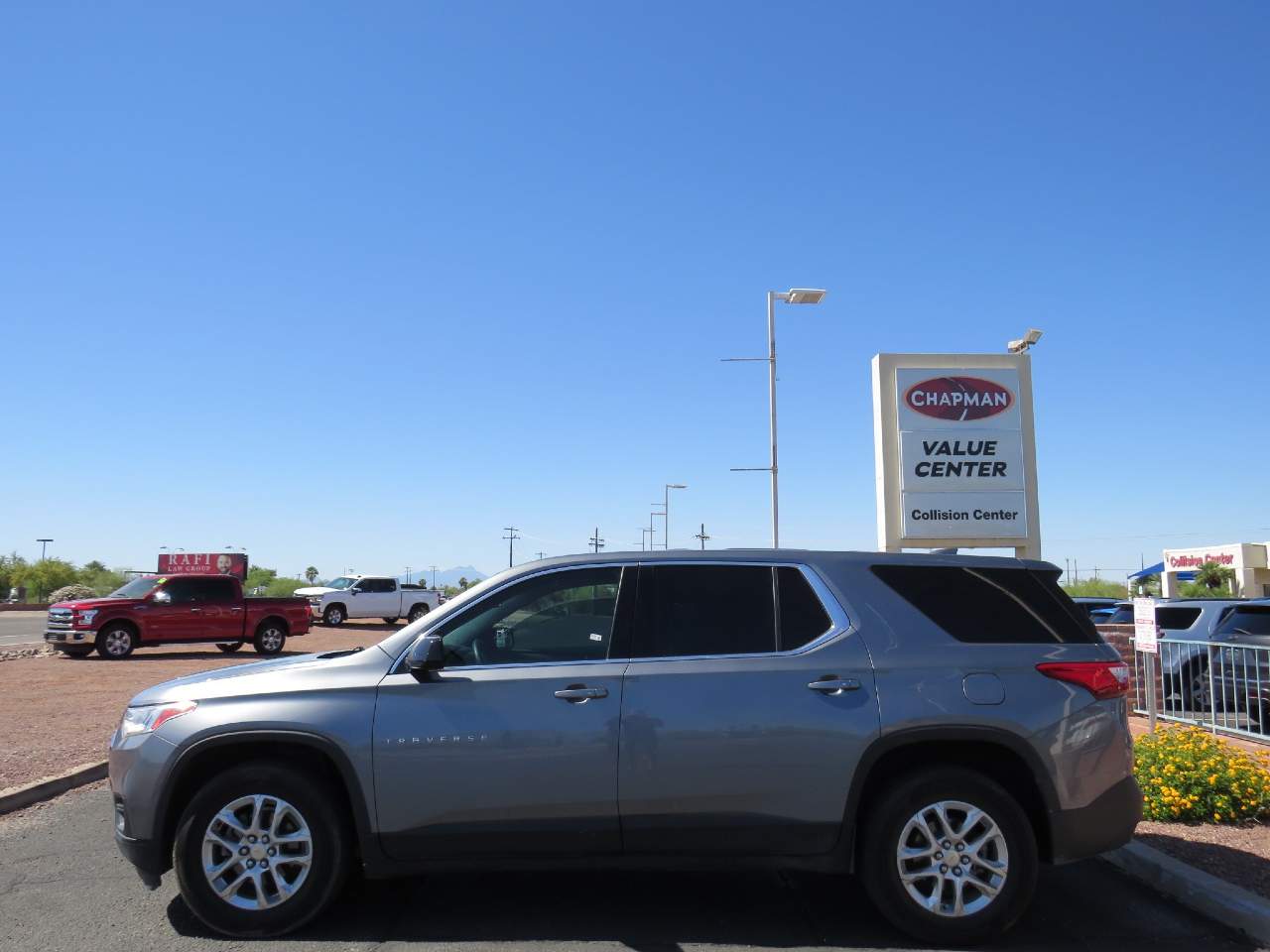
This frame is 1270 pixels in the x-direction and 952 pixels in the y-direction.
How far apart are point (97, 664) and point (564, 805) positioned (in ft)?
63.1

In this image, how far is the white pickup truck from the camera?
3847 cm

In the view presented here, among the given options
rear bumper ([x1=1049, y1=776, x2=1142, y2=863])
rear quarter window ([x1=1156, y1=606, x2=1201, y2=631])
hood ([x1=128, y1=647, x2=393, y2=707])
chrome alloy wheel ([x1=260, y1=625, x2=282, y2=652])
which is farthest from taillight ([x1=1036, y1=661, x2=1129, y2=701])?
chrome alloy wheel ([x1=260, y1=625, x2=282, y2=652])

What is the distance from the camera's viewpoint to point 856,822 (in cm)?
484

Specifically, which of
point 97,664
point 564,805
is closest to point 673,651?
point 564,805

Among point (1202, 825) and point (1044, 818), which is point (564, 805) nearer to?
point (1044, 818)

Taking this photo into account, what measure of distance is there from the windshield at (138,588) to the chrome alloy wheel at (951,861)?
22.0 meters

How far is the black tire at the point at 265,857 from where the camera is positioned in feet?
15.8

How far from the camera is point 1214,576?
2301 inches

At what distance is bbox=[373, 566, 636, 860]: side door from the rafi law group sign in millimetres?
11470

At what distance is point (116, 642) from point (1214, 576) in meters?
57.2

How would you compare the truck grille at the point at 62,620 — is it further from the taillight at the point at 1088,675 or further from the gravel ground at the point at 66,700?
the taillight at the point at 1088,675

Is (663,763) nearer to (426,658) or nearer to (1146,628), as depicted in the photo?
(426,658)

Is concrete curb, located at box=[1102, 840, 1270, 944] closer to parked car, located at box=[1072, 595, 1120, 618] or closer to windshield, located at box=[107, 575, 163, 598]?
parked car, located at box=[1072, 595, 1120, 618]

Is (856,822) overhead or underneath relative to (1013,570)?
underneath
